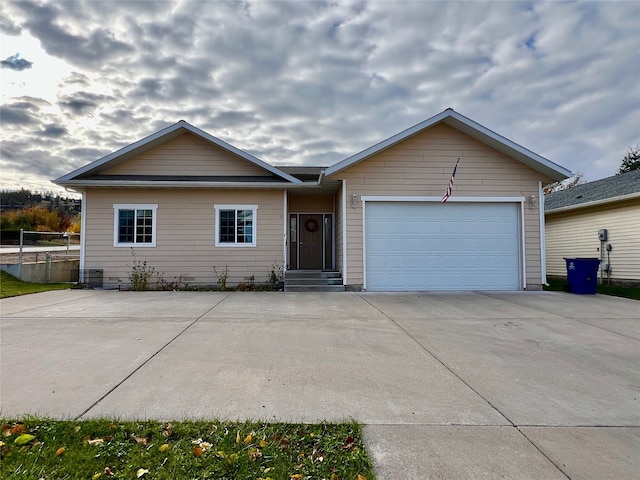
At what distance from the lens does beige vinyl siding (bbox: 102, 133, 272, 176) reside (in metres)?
11.7

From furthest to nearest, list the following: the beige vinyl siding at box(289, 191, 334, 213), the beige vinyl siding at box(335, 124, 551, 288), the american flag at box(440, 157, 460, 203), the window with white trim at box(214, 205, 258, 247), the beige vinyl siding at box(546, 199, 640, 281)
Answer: the beige vinyl siding at box(289, 191, 334, 213) → the beige vinyl siding at box(546, 199, 640, 281) → the window with white trim at box(214, 205, 258, 247) → the beige vinyl siding at box(335, 124, 551, 288) → the american flag at box(440, 157, 460, 203)

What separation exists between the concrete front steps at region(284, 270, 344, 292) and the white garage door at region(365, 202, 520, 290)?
3.44 ft

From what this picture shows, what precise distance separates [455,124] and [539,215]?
3864 millimetres

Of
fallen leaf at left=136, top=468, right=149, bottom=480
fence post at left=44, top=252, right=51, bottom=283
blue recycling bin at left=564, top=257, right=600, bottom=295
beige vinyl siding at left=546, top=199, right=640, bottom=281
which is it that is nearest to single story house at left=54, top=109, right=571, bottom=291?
blue recycling bin at left=564, top=257, right=600, bottom=295

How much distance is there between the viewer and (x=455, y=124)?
34.4ft

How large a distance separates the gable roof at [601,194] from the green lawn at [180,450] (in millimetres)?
13861

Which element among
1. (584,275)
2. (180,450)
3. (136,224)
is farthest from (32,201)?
(584,275)

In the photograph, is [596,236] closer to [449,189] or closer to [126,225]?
[449,189]

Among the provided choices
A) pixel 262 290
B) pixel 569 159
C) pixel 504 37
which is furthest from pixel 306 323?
pixel 569 159

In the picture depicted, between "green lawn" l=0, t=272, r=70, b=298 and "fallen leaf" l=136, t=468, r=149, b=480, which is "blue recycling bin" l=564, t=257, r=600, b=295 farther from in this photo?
"green lawn" l=0, t=272, r=70, b=298

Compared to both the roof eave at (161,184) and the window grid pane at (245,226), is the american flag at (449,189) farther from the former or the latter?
the window grid pane at (245,226)

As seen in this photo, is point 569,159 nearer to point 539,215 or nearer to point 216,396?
point 539,215

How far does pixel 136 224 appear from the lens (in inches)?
445

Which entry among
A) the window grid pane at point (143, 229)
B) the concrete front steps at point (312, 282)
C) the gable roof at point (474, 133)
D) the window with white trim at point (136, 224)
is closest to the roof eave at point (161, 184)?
the window with white trim at point (136, 224)
